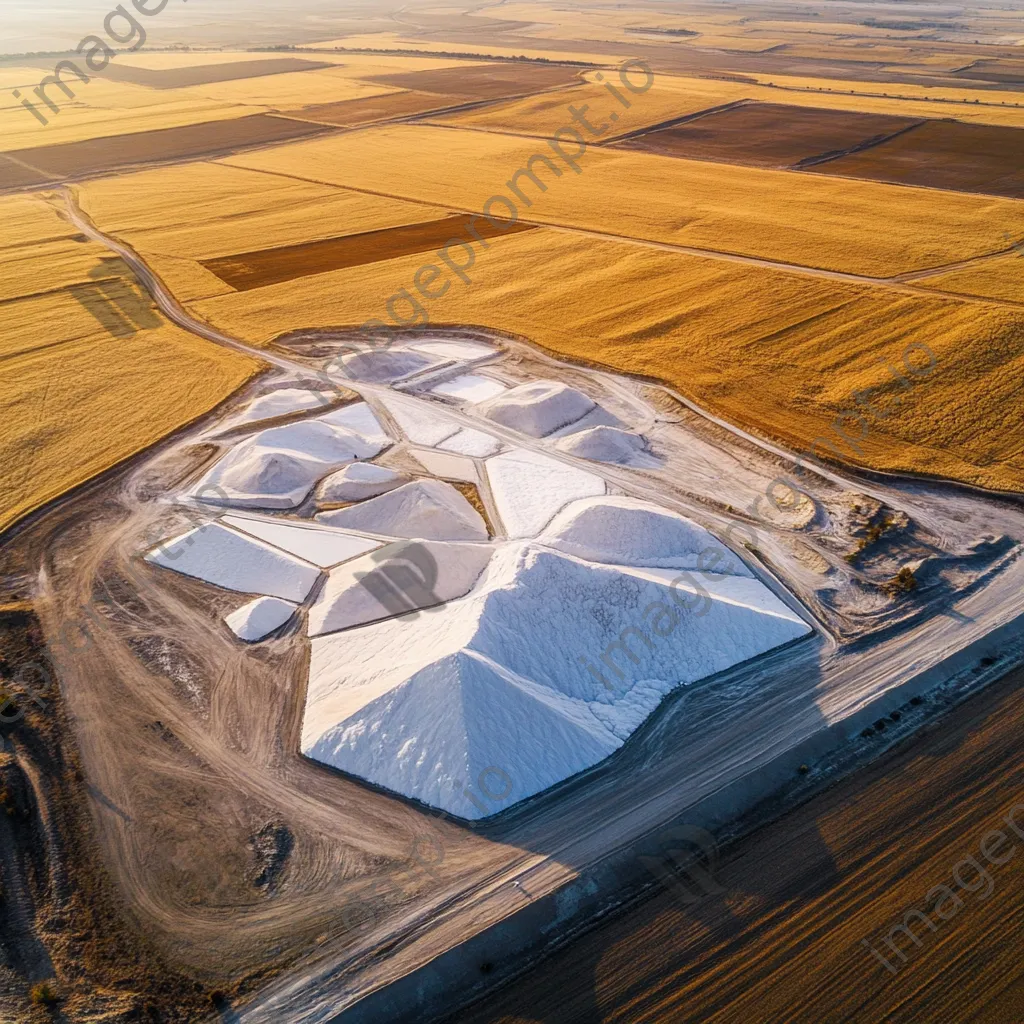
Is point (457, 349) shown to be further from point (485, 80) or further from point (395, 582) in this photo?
point (485, 80)

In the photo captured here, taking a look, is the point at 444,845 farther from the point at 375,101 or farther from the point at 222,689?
the point at 375,101

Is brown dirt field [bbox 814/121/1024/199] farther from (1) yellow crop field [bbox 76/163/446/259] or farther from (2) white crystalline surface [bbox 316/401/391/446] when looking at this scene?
(2) white crystalline surface [bbox 316/401/391/446]

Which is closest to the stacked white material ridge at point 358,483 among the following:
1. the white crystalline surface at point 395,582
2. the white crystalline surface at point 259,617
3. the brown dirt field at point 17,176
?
the white crystalline surface at point 395,582

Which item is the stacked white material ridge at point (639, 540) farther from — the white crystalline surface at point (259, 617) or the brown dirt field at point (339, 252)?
the brown dirt field at point (339, 252)

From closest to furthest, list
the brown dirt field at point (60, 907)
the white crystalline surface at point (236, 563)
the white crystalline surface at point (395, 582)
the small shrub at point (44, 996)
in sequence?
the small shrub at point (44, 996) < the brown dirt field at point (60, 907) < the white crystalline surface at point (395, 582) < the white crystalline surface at point (236, 563)

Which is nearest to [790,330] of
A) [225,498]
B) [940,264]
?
[940,264]

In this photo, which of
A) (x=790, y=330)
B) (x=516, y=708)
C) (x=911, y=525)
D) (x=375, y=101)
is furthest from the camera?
(x=375, y=101)
